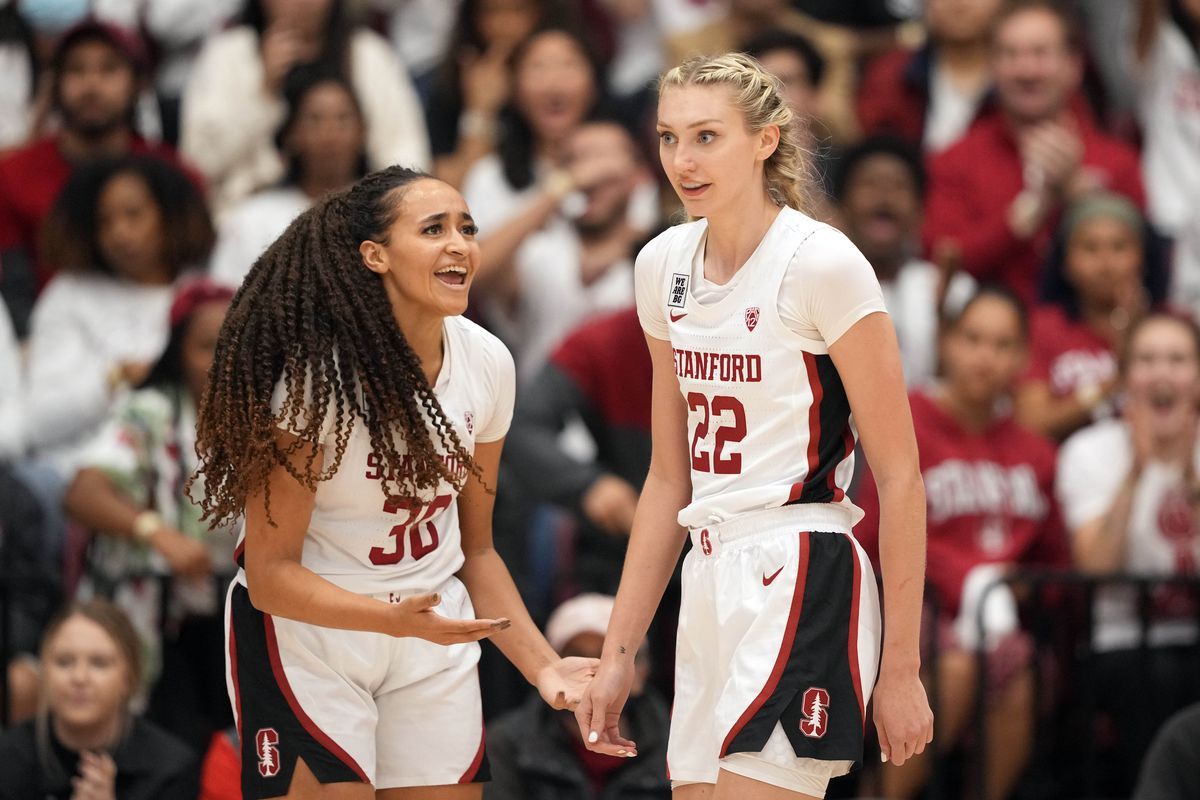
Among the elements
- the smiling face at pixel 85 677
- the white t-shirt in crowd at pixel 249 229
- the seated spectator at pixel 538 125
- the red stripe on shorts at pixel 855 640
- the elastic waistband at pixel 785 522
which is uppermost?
the seated spectator at pixel 538 125

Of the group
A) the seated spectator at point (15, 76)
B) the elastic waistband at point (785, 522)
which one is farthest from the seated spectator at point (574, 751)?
the seated spectator at point (15, 76)

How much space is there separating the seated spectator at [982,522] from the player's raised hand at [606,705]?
8.70ft

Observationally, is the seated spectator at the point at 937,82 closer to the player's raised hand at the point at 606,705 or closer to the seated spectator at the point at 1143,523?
the seated spectator at the point at 1143,523

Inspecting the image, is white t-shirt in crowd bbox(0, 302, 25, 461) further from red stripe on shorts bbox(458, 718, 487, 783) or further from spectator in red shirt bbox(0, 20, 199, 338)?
red stripe on shorts bbox(458, 718, 487, 783)

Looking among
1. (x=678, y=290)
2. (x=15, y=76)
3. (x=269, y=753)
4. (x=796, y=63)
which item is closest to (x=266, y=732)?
(x=269, y=753)

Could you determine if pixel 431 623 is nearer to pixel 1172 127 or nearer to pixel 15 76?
pixel 15 76

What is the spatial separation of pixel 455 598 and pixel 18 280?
4.59m

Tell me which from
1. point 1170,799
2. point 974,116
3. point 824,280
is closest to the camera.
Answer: point 824,280

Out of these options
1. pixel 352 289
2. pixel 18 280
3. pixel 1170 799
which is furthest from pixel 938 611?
pixel 18 280

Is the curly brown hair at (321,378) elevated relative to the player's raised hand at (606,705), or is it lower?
elevated

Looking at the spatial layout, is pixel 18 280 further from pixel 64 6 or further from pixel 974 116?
pixel 974 116

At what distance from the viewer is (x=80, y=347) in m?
7.83

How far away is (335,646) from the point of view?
14.2 ft

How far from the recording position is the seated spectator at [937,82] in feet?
30.2
